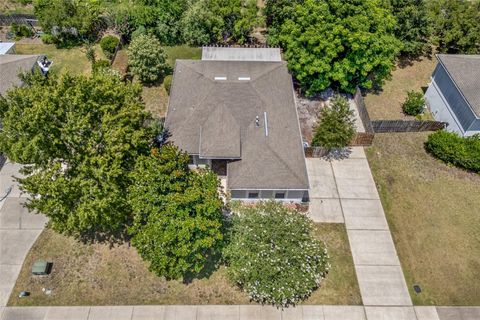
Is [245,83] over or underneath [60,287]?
over

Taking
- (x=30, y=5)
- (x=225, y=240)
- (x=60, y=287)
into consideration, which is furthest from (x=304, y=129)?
(x=30, y=5)

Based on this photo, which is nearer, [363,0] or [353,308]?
[353,308]

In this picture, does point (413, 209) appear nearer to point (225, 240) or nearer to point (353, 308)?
point (353, 308)

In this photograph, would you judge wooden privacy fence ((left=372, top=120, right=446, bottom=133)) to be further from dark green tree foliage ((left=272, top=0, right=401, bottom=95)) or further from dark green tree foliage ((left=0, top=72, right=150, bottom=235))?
dark green tree foliage ((left=0, top=72, right=150, bottom=235))

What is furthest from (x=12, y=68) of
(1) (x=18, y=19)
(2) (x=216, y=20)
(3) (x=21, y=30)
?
(2) (x=216, y=20)

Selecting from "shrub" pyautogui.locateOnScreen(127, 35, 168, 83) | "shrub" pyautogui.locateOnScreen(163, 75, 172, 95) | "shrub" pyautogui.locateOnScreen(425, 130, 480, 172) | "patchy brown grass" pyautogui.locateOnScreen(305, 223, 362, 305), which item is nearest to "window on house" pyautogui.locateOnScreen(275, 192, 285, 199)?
"patchy brown grass" pyautogui.locateOnScreen(305, 223, 362, 305)

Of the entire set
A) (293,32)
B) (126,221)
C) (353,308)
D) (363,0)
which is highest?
(363,0)

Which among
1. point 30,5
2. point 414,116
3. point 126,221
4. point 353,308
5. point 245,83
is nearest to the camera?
point 353,308
